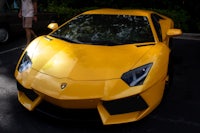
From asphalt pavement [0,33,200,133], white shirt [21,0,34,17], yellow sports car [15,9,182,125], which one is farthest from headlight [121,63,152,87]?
white shirt [21,0,34,17]

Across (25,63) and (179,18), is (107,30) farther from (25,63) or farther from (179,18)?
(179,18)

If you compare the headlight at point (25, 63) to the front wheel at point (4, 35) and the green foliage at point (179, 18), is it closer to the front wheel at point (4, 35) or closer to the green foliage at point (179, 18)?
the front wheel at point (4, 35)

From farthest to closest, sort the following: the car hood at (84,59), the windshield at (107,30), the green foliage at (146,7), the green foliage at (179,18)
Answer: the green foliage at (146,7)
the green foliage at (179,18)
the windshield at (107,30)
the car hood at (84,59)

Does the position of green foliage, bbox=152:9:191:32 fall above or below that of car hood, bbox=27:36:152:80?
below

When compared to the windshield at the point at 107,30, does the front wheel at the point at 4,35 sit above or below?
below

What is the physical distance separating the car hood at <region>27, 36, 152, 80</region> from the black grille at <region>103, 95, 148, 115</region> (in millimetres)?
312

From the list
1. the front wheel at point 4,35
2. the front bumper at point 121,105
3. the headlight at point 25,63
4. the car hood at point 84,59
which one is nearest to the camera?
the front bumper at point 121,105

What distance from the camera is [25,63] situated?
164 inches

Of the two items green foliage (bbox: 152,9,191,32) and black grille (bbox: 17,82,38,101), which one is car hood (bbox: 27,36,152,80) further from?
green foliage (bbox: 152,9,191,32)

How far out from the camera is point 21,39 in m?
9.01

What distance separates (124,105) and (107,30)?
151 centimetres

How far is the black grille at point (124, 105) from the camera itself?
11.3 feet

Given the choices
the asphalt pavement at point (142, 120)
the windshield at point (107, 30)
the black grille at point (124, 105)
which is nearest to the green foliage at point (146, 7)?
the asphalt pavement at point (142, 120)

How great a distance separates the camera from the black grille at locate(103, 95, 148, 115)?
11.3 feet
